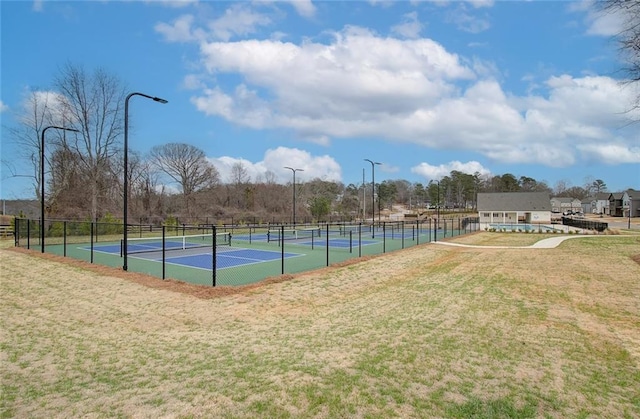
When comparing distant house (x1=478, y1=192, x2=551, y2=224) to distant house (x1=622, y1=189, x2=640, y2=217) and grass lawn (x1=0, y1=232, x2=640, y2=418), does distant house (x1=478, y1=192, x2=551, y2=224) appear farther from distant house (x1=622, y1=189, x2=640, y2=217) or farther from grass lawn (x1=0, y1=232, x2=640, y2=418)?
grass lawn (x1=0, y1=232, x2=640, y2=418)

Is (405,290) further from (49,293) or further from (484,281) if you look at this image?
(49,293)

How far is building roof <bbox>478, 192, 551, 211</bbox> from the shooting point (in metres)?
55.8

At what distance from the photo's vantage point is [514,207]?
56.5m

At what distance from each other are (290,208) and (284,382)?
6494 cm

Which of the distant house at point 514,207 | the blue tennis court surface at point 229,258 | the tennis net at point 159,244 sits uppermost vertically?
the distant house at point 514,207

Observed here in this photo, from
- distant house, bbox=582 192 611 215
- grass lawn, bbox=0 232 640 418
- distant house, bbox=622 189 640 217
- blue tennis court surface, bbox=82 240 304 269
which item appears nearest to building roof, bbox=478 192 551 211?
distant house, bbox=622 189 640 217

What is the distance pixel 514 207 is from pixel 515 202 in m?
1.13

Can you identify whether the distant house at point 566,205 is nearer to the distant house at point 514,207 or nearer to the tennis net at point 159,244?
the distant house at point 514,207

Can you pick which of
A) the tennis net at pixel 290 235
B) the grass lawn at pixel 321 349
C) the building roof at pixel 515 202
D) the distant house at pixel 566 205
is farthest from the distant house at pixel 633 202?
the grass lawn at pixel 321 349

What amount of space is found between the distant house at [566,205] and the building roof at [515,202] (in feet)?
224

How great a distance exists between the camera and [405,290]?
974 cm

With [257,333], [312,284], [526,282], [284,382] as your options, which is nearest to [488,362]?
[284,382]

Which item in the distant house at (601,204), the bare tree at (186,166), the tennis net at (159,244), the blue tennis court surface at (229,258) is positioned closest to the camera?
the blue tennis court surface at (229,258)

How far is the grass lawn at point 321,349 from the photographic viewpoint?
368 cm
